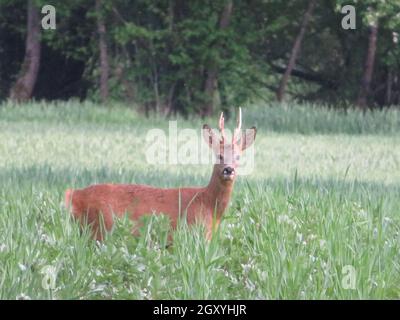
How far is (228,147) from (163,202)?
0.65 meters

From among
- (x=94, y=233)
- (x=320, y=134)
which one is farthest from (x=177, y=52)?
(x=94, y=233)

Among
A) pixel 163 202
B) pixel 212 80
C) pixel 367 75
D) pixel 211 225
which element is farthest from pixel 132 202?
pixel 212 80

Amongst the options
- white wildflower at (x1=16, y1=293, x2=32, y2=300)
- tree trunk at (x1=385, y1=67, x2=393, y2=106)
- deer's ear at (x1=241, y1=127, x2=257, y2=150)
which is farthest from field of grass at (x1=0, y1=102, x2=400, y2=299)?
tree trunk at (x1=385, y1=67, x2=393, y2=106)

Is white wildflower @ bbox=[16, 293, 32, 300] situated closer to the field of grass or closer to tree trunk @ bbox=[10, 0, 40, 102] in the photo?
the field of grass

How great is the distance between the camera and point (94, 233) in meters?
8.34

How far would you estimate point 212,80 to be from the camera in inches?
1227

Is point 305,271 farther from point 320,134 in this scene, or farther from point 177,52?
point 177,52

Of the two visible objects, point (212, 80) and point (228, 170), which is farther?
point (212, 80)

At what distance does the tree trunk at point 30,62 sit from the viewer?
97.3 ft

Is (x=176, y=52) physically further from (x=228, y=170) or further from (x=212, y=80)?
(x=228, y=170)

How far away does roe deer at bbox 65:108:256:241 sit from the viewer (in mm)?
8141

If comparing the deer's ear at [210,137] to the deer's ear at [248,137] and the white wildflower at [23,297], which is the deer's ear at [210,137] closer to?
the deer's ear at [248,137]
